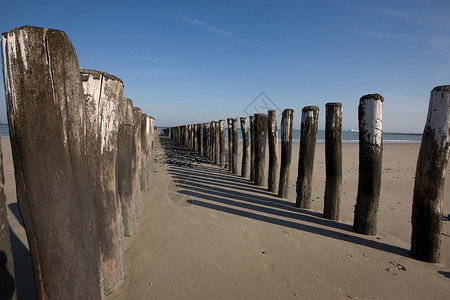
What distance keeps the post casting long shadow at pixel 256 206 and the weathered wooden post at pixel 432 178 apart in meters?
0.31

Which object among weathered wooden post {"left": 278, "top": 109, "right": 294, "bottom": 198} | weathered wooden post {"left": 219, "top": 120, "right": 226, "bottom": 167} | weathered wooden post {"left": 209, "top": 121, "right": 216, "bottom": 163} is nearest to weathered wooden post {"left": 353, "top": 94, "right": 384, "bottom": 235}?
weathered wooden post {"left": 278, "top": 109, "right": 294, "bottom": 198}

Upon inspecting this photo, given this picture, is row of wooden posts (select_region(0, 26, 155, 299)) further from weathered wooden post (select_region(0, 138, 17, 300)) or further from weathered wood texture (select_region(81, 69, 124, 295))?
weathered wood texture (select_region(81, 69, 124, 295))

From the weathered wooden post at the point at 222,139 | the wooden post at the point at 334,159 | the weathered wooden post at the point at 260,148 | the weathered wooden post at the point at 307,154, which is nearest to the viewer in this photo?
the wooden post at the point at 334,159

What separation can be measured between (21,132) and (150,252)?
2201mm

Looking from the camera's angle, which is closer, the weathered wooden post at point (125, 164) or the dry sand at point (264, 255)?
the dry sand at point (264, 255)

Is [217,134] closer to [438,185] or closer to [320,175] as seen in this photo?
[320,175]

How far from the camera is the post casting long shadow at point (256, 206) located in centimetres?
371

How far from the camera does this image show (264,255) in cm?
309

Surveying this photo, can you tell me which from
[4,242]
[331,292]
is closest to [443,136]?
[331,292]

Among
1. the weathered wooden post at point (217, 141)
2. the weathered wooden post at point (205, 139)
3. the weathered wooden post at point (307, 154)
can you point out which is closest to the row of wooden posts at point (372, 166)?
the weathered wooden post at point (307, 154)

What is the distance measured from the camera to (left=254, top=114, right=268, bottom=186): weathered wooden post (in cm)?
676

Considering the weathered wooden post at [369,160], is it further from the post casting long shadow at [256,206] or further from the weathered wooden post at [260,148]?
the weathered wooden post at [260,148]

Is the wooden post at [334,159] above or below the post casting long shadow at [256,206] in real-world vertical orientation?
above

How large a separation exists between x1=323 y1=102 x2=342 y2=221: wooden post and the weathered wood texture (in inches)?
134
